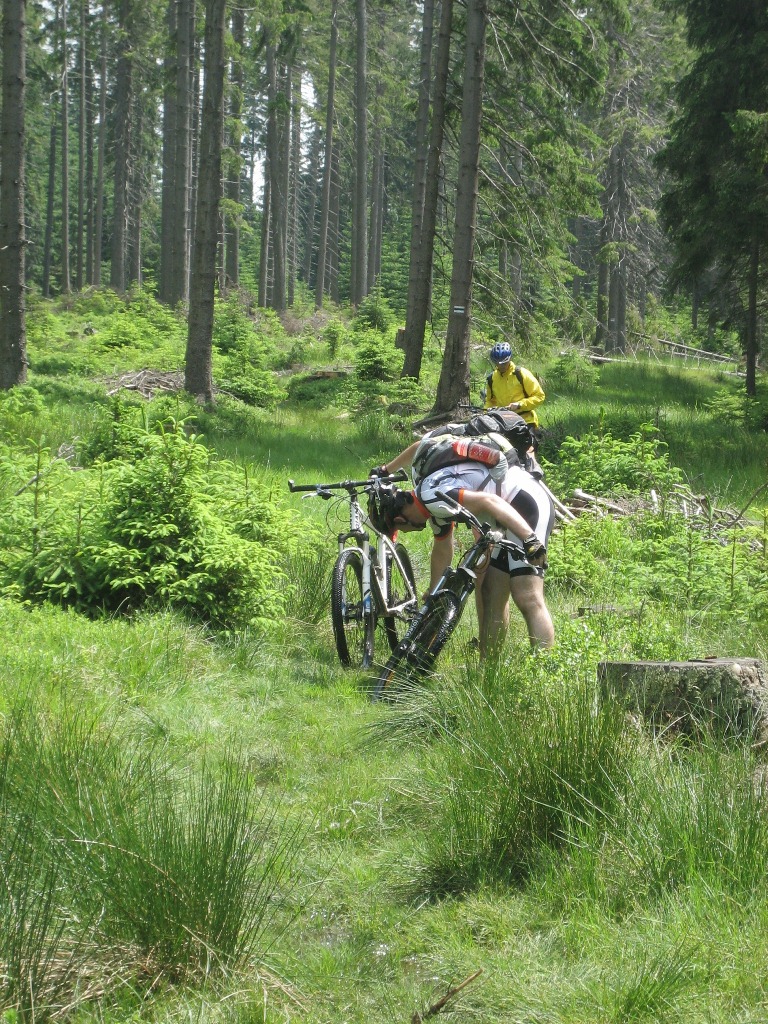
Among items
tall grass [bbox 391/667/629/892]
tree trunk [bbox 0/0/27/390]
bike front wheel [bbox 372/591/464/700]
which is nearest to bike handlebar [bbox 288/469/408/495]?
bike front wheel [bbox 372/591/464/700]

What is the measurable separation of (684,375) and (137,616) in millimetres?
23581

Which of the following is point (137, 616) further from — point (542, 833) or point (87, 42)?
point (87, 42)

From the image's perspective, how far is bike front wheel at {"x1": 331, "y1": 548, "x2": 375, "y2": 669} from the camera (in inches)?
267

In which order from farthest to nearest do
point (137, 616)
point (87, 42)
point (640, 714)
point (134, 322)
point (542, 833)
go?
point (87, 42)
point (134, 322)
point (137, 616)
point (640, 714)
point (542, 833)

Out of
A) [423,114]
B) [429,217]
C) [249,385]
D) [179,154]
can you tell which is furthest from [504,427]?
[179,154]

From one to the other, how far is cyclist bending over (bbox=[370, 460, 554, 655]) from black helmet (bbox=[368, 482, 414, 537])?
18 cm

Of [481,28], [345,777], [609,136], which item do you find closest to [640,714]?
[345,777]

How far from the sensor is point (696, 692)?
14.4 ft

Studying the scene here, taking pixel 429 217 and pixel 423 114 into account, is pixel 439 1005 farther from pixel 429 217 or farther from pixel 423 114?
pixel 423 114

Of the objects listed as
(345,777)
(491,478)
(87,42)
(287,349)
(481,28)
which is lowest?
(345,777)

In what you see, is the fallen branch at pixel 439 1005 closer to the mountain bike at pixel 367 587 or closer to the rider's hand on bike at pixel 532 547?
the rider's hand on bike at pixel 532 547

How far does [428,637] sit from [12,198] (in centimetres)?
1062

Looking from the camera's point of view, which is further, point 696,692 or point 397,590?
point 397,590

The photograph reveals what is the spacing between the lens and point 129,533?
22.2 feet
